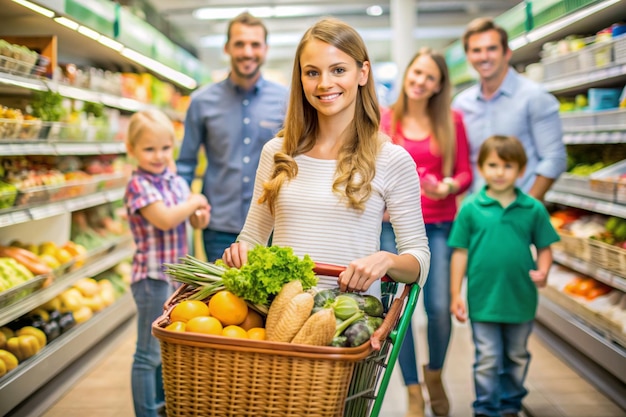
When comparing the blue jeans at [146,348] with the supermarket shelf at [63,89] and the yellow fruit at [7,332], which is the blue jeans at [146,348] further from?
the supermarket shelf at [63,89]

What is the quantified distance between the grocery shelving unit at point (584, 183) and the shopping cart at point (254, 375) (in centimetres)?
281

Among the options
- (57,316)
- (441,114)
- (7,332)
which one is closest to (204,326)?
(441,114)

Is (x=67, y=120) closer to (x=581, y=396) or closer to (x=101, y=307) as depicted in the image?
(x=101, y=307)

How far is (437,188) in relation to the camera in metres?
3.39

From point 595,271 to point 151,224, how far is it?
281 centimetres

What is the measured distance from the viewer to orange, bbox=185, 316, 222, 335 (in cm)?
155

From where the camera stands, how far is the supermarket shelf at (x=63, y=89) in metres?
3.76

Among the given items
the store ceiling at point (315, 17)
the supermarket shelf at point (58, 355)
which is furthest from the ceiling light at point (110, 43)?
the store ceiling at point (315, 17)

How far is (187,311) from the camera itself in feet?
5.38

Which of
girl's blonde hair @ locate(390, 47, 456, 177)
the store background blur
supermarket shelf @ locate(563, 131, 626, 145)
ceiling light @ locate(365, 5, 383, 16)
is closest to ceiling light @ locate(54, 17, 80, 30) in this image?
Answer: the store background blur

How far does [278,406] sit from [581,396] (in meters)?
3.12

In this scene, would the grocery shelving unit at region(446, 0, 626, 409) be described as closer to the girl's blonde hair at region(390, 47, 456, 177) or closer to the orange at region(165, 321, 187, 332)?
the girl's blonde hair at region(390, 47, 456, 177)

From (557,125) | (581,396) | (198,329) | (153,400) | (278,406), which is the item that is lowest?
(581,396)

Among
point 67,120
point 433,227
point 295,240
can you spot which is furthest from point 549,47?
point 295,240
